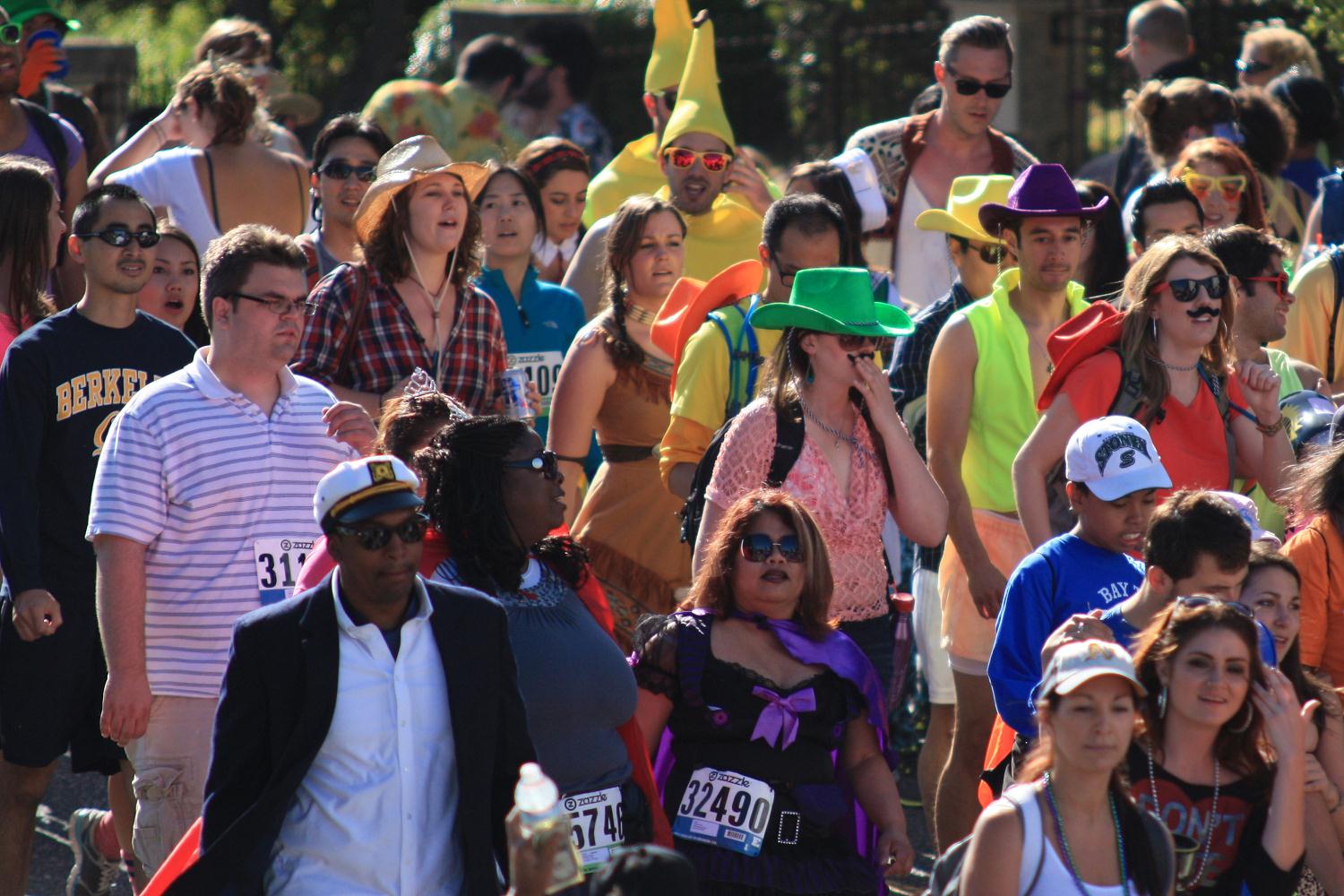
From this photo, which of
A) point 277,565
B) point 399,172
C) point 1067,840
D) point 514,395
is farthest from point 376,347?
point 1067,840

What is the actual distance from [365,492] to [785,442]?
1800 millimetres

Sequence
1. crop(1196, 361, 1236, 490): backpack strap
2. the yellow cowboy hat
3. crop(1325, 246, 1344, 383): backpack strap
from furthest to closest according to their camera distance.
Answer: crop(1325, 246, 1344, 383): backpack strap, the yellow cowboy hat, crop(1196, 361, 1236, 490): backpack strap

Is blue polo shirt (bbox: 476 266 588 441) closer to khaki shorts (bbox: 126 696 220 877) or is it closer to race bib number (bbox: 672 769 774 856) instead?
khaki shorts (bbox: 126 696 220 877)

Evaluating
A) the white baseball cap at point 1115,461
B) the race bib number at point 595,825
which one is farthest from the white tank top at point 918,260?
the race bib number at point 595,825

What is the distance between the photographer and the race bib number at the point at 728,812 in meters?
4.63

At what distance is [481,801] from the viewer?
3.87 m

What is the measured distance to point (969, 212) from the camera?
6.91m

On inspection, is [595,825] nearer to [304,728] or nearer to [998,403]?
[304,728]

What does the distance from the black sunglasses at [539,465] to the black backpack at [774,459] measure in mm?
1005

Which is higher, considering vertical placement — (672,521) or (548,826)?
(548,826)

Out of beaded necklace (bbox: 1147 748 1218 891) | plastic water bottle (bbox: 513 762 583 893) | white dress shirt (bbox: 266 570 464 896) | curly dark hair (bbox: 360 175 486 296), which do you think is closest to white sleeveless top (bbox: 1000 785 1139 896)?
beaded necklace (bbox: 1147 748 1218 891)

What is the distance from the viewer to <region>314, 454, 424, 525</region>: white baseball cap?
381 cm

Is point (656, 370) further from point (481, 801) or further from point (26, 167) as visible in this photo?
point (481, 801)

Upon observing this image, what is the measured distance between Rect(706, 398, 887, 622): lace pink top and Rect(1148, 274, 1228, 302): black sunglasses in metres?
1.01
